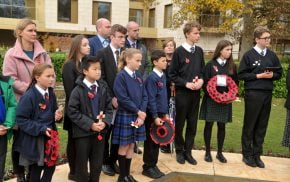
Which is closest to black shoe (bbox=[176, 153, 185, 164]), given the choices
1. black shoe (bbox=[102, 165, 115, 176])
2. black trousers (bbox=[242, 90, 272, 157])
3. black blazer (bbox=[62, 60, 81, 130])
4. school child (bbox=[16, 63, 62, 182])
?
black trousers (bbox=[242, 90, 272, 157])

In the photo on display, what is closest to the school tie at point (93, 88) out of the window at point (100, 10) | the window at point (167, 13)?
the window at point (100, 10)

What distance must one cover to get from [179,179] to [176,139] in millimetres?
708

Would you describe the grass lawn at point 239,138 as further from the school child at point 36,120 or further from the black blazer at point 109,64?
the black blazer at point 109,64

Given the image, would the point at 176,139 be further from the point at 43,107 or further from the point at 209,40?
the point at 209,40

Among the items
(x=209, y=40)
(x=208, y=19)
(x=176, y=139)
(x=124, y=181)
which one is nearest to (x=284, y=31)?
(x=208, y=19)

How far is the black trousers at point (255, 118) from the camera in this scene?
17.1 feet

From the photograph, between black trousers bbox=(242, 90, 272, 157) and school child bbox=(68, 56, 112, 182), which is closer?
school child bbox=(68, 56, 112, 182)

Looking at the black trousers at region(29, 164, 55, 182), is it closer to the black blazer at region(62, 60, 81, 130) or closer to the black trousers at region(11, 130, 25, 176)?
the black trousers at region(11, 130, 25, 176)

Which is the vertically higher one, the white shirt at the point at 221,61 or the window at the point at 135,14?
the window at the point at 135,14

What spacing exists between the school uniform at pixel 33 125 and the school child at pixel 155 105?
51.5 inches

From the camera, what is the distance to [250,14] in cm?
1667

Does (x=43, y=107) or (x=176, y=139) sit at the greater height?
(x=43, y=107)

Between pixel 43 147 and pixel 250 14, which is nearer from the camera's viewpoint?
pixel 43 147

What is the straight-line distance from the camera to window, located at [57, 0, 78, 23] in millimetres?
32656
